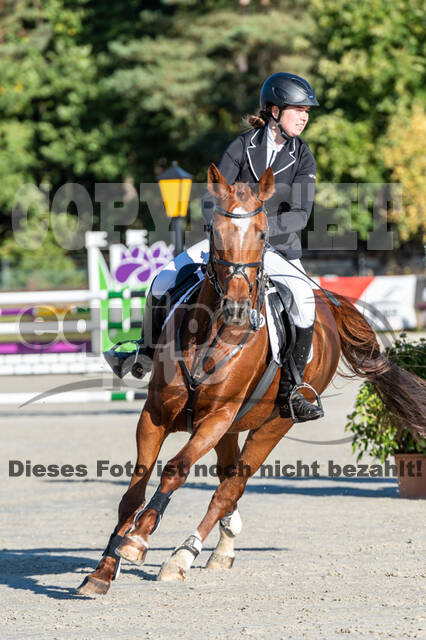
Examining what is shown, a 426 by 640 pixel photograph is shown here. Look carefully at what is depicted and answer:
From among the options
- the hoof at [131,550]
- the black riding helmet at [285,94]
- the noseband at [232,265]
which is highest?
the black riding helmet at [285,94]

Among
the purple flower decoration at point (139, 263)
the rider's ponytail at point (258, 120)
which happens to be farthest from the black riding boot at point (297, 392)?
the purple flower decoration at point (139, 263)

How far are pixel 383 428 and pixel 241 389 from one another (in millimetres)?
2991

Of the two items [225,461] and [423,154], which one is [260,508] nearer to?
[225,461]

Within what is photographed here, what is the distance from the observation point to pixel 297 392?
6691 millimetres

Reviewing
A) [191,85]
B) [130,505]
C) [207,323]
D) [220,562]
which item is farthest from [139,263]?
[191,85]

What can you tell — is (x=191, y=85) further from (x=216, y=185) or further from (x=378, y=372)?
(x=216, y=185)

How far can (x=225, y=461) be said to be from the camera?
704 centimetres

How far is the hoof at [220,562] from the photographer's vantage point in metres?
6.69

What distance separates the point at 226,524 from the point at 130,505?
1.19 m

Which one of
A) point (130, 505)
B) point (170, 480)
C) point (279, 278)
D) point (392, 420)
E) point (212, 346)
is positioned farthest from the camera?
point (392, 420)

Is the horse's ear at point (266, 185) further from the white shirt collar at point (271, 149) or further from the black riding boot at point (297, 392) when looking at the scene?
the black riding boot at point (297, 392)

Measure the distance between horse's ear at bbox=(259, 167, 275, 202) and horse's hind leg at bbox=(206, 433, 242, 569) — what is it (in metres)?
1.82

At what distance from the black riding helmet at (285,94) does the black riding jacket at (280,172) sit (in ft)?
0.54

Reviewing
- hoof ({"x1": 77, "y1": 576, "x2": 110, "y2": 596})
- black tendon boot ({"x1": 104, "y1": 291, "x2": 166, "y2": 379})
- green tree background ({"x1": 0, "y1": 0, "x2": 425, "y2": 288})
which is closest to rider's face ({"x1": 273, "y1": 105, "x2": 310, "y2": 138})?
black tendon boot ({"x1": 104, "y1": 291, "x2": 166, "y2": 379})
